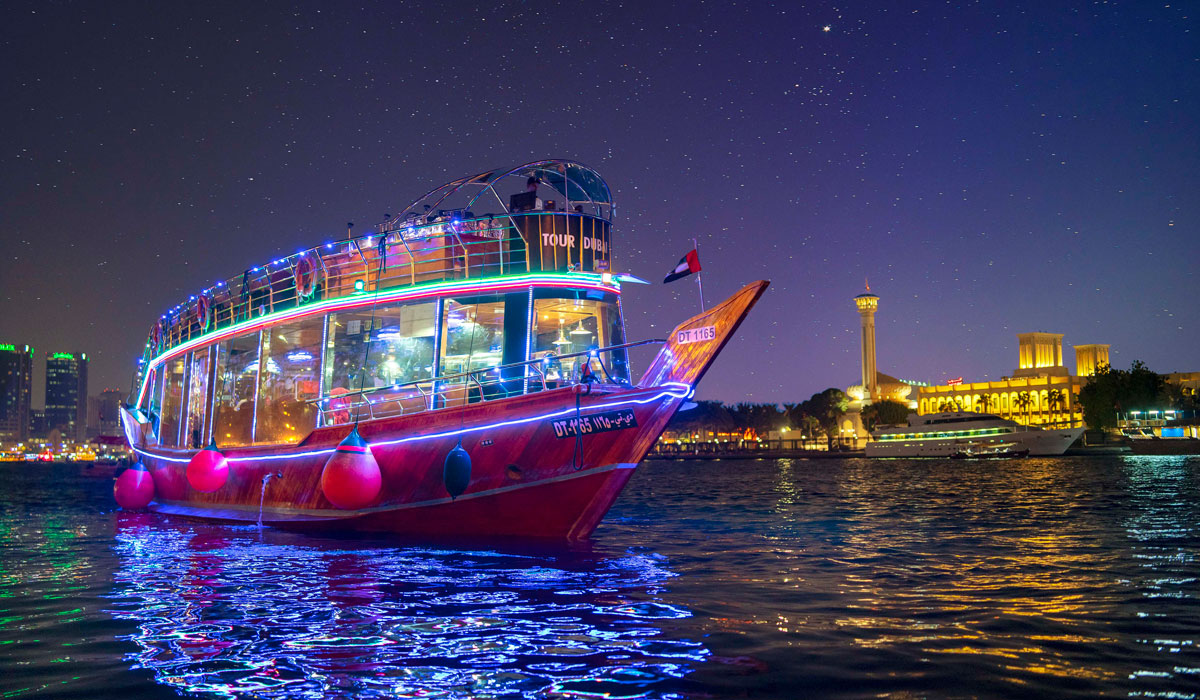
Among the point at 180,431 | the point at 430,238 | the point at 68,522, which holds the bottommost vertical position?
the point at 68,522

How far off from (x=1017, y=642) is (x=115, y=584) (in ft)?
34.7

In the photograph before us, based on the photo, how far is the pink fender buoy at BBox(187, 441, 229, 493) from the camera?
1925cm

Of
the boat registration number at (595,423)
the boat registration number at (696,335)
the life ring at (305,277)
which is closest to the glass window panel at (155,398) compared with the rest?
the life ring at (305,277)

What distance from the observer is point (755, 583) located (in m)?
11.0

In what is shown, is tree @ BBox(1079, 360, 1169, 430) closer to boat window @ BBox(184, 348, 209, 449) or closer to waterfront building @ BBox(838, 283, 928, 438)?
waterfront building @ BBox(838, 283, 928, 438)

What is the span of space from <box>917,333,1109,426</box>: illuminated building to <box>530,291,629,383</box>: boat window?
507 ft

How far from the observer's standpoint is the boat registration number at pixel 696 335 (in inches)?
534

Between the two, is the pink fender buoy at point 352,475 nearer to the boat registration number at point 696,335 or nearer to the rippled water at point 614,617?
the rippled water at point 614,617

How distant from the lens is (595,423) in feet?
45.4

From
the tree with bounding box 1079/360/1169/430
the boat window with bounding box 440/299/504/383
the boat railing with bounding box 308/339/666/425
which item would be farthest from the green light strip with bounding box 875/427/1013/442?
the boat window with bounding box 440/299/504/383

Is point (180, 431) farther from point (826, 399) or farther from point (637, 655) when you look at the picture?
point (826, 399)

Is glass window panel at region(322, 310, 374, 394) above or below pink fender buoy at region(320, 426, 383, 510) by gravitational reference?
above

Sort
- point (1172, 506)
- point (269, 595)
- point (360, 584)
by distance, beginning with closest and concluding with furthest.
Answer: point (269, 595) → point (360, 584) → point (1172, 506)

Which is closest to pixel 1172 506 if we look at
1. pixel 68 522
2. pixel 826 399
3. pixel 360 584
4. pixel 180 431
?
pixel 360 584
